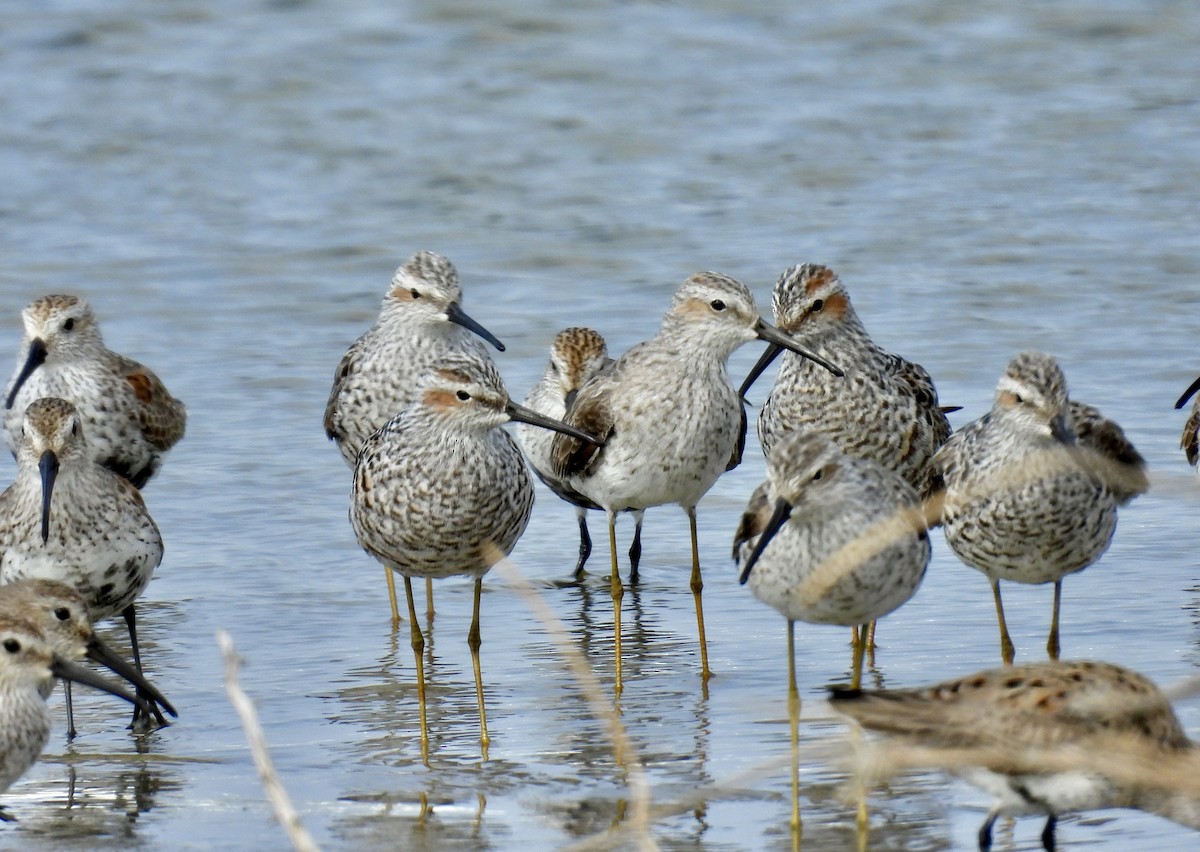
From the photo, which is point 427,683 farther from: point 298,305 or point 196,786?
point 298,305

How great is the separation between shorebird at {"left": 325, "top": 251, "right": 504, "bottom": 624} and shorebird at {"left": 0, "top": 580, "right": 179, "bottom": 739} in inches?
137

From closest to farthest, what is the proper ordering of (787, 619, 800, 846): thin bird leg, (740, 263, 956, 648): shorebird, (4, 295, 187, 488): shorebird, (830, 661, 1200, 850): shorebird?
(830, 661, 1200, 850): shorebird, (787, 619, 800, 846): thin bird leg, (740, 263, 956, 648): shorebird, (4, 295, 187, 488): shorebird

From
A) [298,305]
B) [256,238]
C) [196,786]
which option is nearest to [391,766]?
[196,786]

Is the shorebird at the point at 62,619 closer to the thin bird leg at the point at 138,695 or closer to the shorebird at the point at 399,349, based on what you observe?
the thin bird leg at the point at 138,695

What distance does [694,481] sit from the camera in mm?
9539

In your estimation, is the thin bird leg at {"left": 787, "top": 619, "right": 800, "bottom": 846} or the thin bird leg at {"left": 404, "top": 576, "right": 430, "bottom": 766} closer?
the thin bird leg at {"left": 787, "top": 619, "right": 800, "bottom": 846}

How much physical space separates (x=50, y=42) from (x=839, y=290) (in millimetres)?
14871

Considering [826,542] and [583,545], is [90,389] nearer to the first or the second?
[583,545]

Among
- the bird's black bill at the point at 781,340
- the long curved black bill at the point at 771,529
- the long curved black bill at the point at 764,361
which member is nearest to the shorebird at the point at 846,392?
the long curved black bill at the point at 764,361

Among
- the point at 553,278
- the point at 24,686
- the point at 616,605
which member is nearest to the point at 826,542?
the point at 616,605

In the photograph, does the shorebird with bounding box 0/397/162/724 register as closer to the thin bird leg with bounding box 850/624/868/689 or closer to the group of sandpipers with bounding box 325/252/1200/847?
the group of sandpipers with bounding box 325/252/1200/847

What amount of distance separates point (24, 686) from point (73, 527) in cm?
151

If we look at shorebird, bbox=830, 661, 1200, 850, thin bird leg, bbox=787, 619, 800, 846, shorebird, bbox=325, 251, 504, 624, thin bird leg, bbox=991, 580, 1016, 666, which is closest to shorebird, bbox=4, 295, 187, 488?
shorebird, bbox=325, 251, 504, 624

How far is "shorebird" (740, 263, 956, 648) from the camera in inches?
Result: 390
